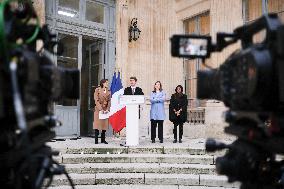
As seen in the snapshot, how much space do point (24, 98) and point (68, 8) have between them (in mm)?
9048

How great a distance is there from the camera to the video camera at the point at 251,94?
1.83m

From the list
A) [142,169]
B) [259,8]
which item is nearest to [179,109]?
[142,169]

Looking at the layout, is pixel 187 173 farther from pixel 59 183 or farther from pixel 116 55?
pixel 116 55

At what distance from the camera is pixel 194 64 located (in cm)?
1154

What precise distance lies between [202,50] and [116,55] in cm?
898

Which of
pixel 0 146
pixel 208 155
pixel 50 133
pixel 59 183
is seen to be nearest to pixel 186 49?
pixel 50 133

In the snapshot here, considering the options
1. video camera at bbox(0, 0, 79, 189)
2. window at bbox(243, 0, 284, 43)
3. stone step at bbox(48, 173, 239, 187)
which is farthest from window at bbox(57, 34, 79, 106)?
video camera at bbox(0, 0, 79, 189)

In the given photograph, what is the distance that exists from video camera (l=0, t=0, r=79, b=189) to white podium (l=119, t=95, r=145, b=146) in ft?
18.2

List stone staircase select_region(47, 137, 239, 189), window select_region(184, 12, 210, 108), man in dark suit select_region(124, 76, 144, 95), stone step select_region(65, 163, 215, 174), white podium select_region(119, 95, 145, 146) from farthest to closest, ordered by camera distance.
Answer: window select_region(184, 12, 210, 108) < man in dark suit select_region(124, 76, 144, 95) < white podium select_region(119, 95, 145, 146) < stone step select_region(65, 163, 215, 174) < stone staircase select_region(47, 137, 239, 189)

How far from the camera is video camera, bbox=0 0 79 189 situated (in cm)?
171

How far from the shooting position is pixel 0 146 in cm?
196

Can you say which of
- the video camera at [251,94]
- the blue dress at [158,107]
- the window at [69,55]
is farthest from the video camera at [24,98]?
the window at [69,55]

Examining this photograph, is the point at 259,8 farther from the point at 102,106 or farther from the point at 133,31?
the point at 102,106

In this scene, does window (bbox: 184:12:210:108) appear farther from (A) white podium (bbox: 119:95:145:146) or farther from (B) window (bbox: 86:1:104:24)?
(A) white podium (bbox: 119:95:145:146)
